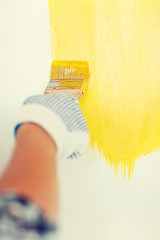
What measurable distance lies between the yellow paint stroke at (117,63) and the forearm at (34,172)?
1.36ft

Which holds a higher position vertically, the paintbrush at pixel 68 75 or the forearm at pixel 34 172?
the paintbrush at pixel 68 75

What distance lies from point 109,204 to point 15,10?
73 cm

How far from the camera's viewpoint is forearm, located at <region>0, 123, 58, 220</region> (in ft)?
1.29

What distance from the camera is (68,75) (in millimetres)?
951

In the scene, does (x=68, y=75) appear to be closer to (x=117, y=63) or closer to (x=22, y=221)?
(x=117, y=63)

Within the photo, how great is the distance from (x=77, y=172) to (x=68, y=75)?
331 mm

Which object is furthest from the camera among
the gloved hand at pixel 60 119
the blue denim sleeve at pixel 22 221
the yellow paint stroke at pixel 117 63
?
the yellow paint stroke at pixel 117 63

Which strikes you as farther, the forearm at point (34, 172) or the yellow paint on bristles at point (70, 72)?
the yellow paint on bristles at point (70, 72)

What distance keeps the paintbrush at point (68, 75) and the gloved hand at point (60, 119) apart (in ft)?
0.70

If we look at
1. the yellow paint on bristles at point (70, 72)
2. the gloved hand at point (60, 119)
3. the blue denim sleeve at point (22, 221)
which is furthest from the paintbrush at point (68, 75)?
the blue denim sleeve at point (22, 221)

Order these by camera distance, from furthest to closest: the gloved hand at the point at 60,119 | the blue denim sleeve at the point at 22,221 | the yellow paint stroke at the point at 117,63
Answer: the yellow paint stroke at the point at 117,63
the gloved hand at the point at 60,119
the blue denim sleeve at the point at 22,221

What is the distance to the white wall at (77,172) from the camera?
→ 946 millimetres

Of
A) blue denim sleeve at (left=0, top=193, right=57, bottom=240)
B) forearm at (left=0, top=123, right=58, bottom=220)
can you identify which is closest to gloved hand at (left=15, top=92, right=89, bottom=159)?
forearm at (left=0, top=123, right=58, bottom=220)

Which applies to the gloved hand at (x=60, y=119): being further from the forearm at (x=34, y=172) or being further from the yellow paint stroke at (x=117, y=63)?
the yellow paint stroke at (x=117, y=63)
